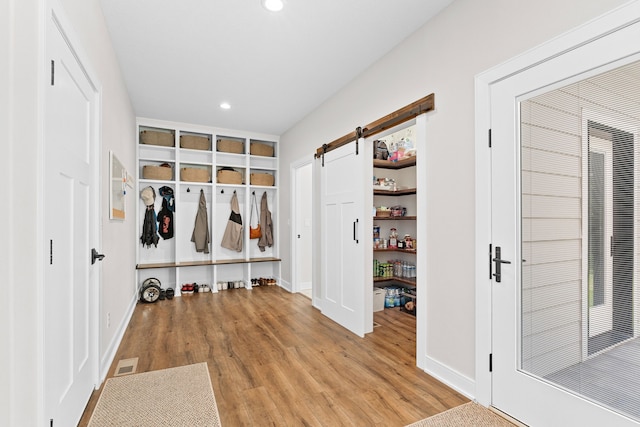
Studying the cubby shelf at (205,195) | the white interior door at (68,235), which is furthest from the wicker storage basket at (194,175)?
the white interior door at (68,235)

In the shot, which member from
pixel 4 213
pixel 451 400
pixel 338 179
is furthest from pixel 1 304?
pixel 338 179

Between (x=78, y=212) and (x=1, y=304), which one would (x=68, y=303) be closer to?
(x=78, y=212)

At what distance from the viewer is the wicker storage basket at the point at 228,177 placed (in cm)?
543

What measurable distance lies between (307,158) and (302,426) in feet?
11.4

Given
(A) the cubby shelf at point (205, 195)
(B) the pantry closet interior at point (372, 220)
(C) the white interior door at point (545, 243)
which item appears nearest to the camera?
(C) the white interior door at point (545, 243)

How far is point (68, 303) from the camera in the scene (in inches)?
66.3

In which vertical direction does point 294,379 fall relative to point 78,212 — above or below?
below

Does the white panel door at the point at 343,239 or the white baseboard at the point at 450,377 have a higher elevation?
the white panel door at the point at 343,239

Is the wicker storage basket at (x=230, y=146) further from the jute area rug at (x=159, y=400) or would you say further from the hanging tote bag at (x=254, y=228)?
the jute area rug at (x=159, y=400)

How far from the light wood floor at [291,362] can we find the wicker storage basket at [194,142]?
8.47 feet

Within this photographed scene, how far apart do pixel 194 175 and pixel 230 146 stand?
0.80 m

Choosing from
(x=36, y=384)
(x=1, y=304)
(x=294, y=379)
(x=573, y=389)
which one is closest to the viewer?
(x=1, y=304)

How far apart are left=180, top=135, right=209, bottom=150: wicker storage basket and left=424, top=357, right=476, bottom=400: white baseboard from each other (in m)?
4.61

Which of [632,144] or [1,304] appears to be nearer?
[1,304]
